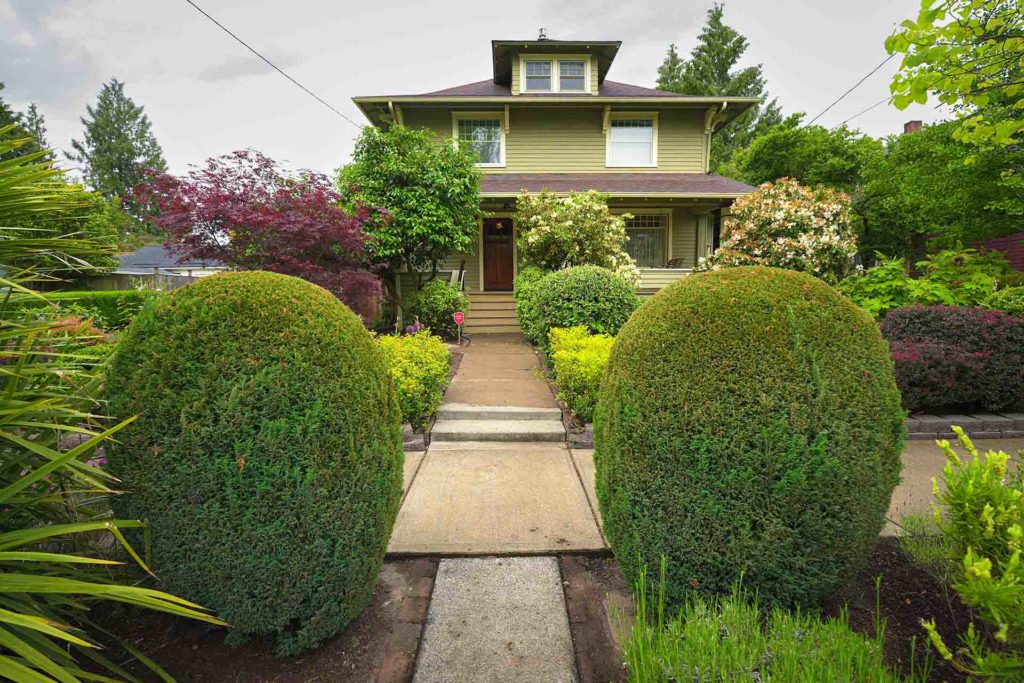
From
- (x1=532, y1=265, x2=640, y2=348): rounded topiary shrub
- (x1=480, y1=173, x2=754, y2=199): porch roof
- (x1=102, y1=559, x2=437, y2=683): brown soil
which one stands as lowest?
(x1=102, y1=559, x2=437, y2=683): brown soil

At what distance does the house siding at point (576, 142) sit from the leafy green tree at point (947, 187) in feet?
17.2

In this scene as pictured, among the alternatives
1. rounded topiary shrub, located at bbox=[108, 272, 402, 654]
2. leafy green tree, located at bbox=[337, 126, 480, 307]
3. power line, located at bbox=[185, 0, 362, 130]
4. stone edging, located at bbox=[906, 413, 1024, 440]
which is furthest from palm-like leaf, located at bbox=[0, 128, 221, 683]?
power line, located at bbox=[185, 0, 362, 130]

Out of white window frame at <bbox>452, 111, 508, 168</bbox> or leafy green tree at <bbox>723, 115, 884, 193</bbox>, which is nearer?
white window frame at <bbox>452, 111, 508, 168</bbox>

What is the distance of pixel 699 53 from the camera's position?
30.1 meters

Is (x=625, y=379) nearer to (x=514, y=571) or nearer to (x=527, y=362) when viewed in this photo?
(x=514, y=571)

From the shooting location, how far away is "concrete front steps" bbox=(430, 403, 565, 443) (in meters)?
5.09

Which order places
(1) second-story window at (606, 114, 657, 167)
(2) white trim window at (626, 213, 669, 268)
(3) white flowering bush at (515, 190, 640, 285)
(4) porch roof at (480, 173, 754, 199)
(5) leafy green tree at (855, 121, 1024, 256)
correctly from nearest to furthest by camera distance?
(5) leafy green tree at (855, 121, 1024, 256) → (3) white flowering bush at (515, 190, 640, 285) → (4) porch roof at (480, 173, 754, 199) → (1) second-story window at (606, 114, 657, 167) → (2) white trim window at (626, 213, 669, 268)

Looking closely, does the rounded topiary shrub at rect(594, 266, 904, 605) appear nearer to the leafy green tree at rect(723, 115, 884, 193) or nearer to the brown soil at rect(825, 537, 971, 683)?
the brown soil at rect(825, 537, 971, 683)

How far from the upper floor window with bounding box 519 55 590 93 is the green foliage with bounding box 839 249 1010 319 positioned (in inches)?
388

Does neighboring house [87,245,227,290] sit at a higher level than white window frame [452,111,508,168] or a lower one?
lower

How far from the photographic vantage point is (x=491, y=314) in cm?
1266

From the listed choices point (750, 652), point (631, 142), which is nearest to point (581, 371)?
point (750, 652)

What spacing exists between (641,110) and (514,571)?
46.7ft

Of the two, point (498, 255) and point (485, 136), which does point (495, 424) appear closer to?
point (498, 255)
